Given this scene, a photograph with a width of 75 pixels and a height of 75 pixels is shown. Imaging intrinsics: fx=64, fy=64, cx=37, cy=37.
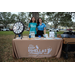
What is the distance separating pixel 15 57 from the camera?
7.69 ft

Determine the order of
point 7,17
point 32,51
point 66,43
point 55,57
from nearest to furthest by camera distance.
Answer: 1. point 66,43
2. point 32,51
3. point 55,57
4. point 7,17

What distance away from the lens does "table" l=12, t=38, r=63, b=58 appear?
6.98 ft

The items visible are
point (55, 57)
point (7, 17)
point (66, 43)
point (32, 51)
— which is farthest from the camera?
point (7, 17)

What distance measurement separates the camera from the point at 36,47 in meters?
2.19

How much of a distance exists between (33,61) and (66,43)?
4.17 ft

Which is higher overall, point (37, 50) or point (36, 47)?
point (36, 47)

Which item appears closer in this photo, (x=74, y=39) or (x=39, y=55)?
(x=74, y=39)

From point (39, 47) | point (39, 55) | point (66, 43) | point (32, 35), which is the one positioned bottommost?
point (39, 55)

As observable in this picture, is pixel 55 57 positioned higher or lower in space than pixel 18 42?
lower

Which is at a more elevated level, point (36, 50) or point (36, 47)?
point (36, 47)

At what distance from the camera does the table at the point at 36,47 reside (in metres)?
2.13

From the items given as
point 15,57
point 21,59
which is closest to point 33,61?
point 21,59

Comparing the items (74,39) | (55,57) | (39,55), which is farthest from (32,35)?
(74,39)
